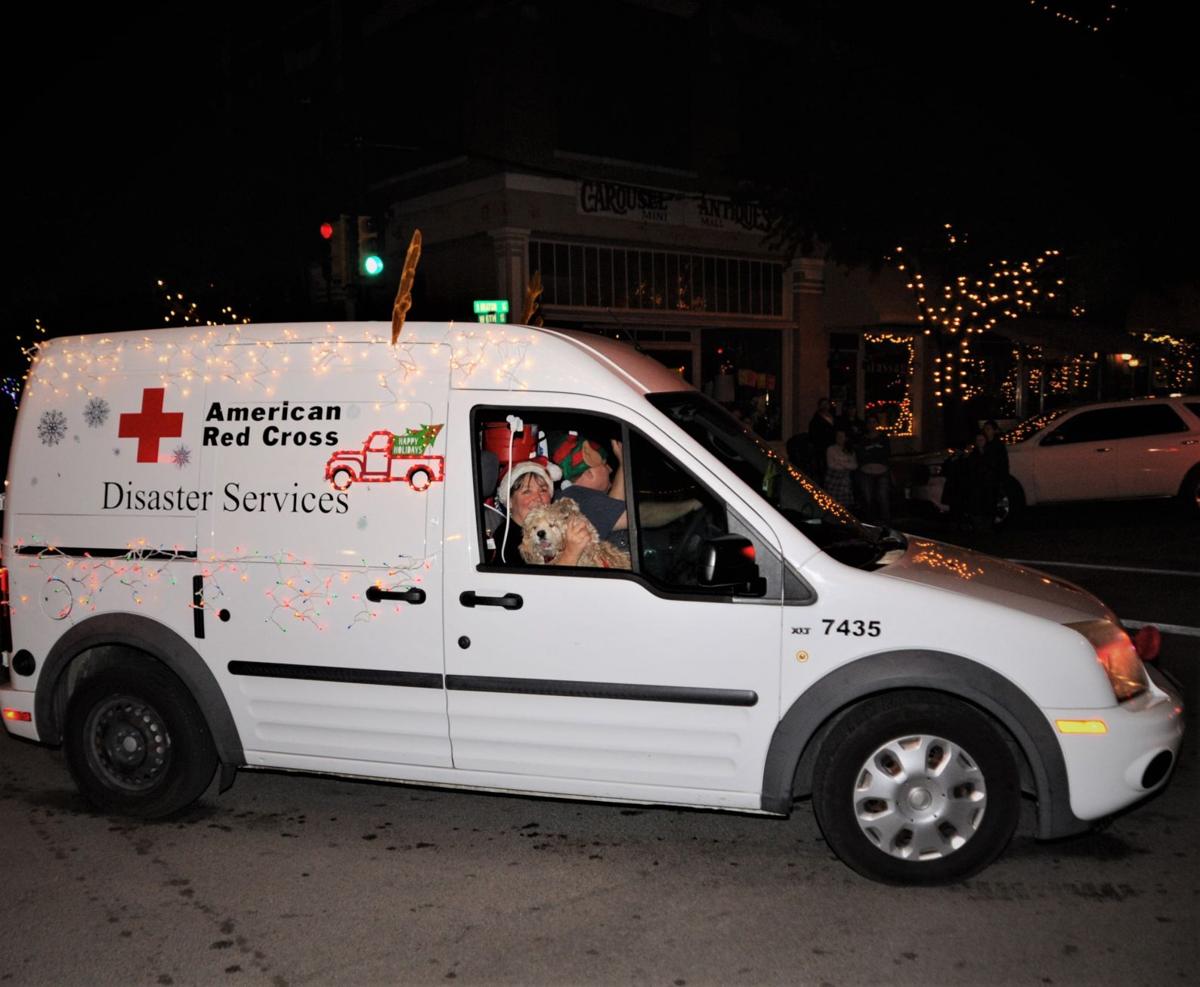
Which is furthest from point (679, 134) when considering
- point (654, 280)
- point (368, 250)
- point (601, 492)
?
point (601, 492)

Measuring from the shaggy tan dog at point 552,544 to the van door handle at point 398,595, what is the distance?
48cm

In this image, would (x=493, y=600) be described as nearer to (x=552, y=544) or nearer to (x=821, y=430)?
(x=552, y=544)

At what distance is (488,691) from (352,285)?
9488 mm

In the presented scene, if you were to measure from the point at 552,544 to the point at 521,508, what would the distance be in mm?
Answer: 353

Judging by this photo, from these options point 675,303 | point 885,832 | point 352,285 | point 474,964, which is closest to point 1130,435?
point 675,303

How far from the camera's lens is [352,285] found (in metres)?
13.3

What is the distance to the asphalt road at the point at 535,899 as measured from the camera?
3.90m

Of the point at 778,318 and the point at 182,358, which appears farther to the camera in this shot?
Answer: the point at 778,318

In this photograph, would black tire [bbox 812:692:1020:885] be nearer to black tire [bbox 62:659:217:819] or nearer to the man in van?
the man in van

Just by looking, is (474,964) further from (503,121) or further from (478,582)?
(503,121)

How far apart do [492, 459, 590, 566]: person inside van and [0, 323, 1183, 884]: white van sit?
0.11 metres

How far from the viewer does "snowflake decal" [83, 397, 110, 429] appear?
5332 millimetres

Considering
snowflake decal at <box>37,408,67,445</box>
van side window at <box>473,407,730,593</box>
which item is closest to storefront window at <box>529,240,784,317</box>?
van side window at <box>473,407,730,593</box>

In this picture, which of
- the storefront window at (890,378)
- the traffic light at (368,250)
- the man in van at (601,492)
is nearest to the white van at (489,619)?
the man in van at (601,492)
